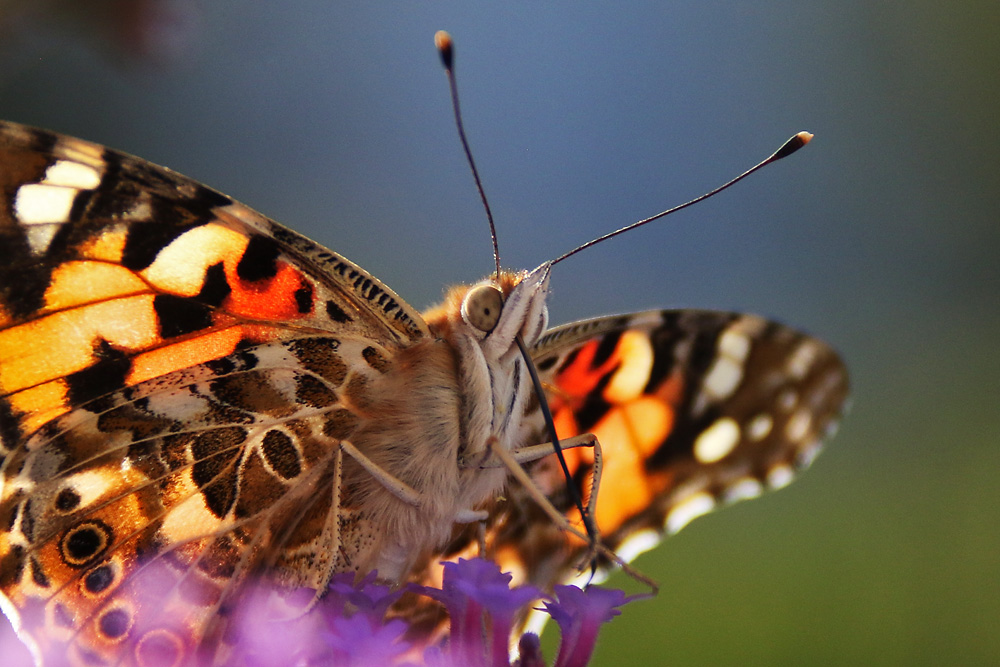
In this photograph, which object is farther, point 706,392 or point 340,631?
point 706,392

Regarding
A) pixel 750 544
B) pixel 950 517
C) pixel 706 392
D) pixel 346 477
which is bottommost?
pixel 950 517

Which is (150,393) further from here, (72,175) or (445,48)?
(445,48)

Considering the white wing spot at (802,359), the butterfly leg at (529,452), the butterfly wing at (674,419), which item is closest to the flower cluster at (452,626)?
the butterfly leg at (529,452)

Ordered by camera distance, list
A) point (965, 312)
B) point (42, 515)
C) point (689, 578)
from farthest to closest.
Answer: point (965, 312) → point (689, 578) → point (42, 515)

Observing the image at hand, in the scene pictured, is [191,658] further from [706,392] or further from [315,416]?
[706,392]

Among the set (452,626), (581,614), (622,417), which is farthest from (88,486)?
(622,417)

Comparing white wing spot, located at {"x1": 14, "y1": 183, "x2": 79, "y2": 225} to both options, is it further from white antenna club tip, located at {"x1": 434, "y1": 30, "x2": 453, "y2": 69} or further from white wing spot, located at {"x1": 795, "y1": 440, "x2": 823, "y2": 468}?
white wing spot, located at {"x1": 795, "y1": 440, "x2": 823, "y2": 468}

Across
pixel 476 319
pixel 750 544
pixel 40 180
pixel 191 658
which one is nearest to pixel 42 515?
pixel 191 658

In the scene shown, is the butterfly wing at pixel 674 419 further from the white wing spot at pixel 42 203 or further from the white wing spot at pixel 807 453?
the white wing spot at pixel 42 203
